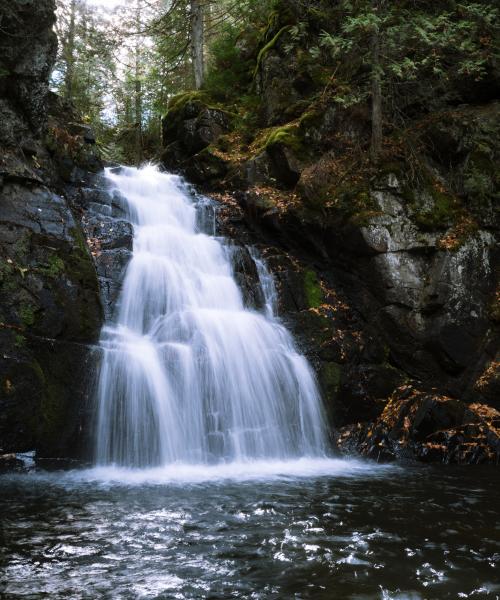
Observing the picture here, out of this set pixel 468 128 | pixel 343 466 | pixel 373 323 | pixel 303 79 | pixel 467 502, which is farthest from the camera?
pixel 303 79

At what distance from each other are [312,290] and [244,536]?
239 inches

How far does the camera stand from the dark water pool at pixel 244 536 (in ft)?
10.5

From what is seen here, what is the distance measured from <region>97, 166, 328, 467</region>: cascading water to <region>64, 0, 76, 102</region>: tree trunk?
9.44 m

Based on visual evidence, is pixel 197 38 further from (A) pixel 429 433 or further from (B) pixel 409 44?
(A) pixel 429 433

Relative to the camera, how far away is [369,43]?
1005 centimetres

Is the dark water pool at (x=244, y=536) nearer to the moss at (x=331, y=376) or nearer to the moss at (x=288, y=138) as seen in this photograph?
the moss at (x=331, y=376)

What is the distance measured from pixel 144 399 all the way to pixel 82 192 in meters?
5.20

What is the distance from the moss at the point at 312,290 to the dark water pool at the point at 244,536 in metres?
3.88

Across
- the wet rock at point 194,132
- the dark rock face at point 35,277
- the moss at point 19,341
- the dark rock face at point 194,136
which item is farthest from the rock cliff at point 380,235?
the moss at point 19,341

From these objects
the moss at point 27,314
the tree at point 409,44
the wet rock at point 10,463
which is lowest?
the wet rock at point 10,463

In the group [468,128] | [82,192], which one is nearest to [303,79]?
[468,128]

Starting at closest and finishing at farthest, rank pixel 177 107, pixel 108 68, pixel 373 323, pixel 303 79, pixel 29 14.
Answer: pixel 29 14, pixel 373 323, pixel 303 79, pixel 177 107, pixel 108 68

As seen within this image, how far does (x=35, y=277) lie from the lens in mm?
6723

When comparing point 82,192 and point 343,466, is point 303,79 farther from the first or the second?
point 343,466
